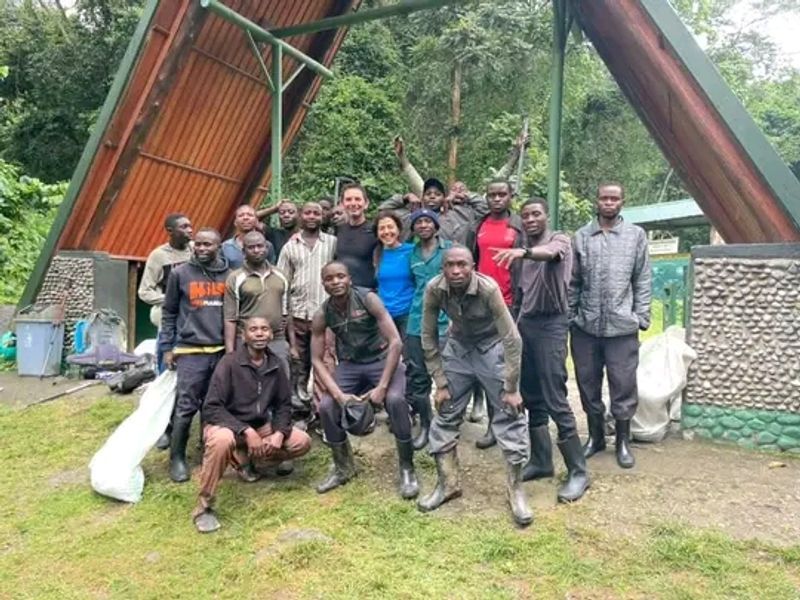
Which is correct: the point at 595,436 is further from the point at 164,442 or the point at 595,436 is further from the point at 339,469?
the point at 164,442

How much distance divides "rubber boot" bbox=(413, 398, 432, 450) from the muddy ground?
151 millimetres

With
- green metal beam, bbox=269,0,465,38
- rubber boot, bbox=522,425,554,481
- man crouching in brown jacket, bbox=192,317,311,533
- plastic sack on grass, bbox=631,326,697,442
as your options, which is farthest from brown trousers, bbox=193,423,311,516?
green metal beam, bbox=269,0,465,38

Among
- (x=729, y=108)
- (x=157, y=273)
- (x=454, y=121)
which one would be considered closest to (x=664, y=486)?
(x=729, y=108)

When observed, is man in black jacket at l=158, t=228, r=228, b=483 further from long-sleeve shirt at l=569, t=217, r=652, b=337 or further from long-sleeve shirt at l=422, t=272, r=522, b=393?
long-sleeve shirt at l=569, t=217, r=652, b=337

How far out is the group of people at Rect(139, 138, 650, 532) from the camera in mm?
4109

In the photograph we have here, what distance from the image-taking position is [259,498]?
4.47m

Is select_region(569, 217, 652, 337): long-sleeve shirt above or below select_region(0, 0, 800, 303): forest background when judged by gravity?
below

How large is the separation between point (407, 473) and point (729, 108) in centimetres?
334

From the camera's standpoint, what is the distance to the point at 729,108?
4.84 m

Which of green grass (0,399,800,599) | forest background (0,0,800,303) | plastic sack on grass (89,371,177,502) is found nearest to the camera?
green grass (0,399,800,599)

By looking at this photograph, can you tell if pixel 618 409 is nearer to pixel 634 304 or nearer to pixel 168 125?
pixel 634 304

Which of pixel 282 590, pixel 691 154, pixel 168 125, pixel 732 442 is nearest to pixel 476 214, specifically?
pixel 691 154

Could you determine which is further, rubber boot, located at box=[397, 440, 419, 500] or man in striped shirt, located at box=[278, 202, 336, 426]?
man in striped shirt, located at box=[278, 202, 336, 426]

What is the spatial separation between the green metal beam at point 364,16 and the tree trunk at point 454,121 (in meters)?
8.13
